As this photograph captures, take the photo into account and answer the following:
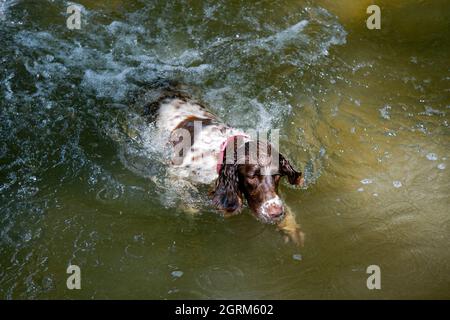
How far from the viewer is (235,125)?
523 cm

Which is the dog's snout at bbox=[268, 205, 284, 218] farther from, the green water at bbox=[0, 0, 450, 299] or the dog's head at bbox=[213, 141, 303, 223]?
the green water at bbox=[0, 0, 450, 299]

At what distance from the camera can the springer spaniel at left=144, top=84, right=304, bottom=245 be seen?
4.09 meters

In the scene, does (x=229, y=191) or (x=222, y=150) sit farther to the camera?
(x=222, y=150)

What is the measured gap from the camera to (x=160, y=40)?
618 centimetres

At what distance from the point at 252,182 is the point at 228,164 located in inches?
10.0

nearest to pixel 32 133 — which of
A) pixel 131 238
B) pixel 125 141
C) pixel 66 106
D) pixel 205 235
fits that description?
pixel 66 106

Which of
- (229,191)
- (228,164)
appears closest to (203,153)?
(228,164)

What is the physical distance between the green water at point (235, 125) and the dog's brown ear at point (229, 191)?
186mm

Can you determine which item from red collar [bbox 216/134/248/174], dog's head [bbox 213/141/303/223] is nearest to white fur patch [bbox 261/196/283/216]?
dog's head [bbox 213/141/303/223]

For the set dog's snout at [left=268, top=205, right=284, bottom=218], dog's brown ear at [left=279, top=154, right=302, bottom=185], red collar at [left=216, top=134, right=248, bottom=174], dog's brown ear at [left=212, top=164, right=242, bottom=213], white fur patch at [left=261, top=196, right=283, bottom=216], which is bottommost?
dog's snout at [left=268, top=205, right=284, bottom=218]

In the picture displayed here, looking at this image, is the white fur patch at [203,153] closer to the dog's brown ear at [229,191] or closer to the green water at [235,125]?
the green water at [235,125]

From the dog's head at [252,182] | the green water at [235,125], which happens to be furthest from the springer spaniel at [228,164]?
the green water at [235,125]

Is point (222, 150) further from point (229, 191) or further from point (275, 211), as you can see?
point (275, 211)
